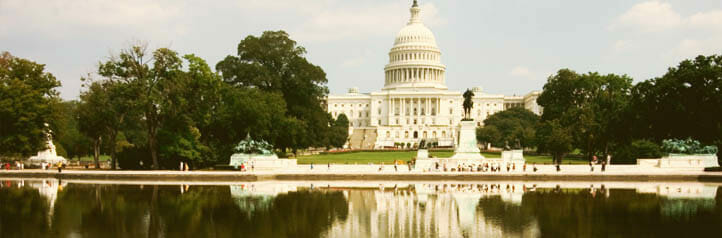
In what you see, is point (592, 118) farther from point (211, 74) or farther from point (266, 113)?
point (211, 74)

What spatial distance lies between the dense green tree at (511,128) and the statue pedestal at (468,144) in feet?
107

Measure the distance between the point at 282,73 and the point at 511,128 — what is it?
52.9 meters

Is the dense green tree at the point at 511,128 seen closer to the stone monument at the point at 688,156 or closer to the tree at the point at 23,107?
the stone monument at the point at 688,156

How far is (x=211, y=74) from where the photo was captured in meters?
40.9

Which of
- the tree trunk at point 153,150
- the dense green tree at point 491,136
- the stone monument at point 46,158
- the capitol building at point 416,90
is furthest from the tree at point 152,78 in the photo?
the capitol building at point 416,90

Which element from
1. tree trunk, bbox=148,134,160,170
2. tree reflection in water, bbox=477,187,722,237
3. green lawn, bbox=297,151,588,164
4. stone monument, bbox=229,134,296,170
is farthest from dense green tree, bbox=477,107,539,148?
tree reflection in water, bbox=477,187,722,237

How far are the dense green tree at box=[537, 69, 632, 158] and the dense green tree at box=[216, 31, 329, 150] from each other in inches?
814

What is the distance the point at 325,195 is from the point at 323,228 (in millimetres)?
8087

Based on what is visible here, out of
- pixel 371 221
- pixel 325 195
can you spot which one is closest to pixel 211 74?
pixel 325 195

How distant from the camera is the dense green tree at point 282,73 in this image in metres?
53.3

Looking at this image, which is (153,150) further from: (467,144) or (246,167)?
(467,144)

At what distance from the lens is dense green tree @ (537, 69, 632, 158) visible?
49.7 meters

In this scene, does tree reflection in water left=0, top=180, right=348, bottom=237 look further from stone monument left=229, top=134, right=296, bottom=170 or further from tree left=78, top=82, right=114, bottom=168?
tree left=78, top=82, right=114, bottom=168

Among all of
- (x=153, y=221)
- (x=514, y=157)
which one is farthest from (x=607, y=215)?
(x=514, y=157)
